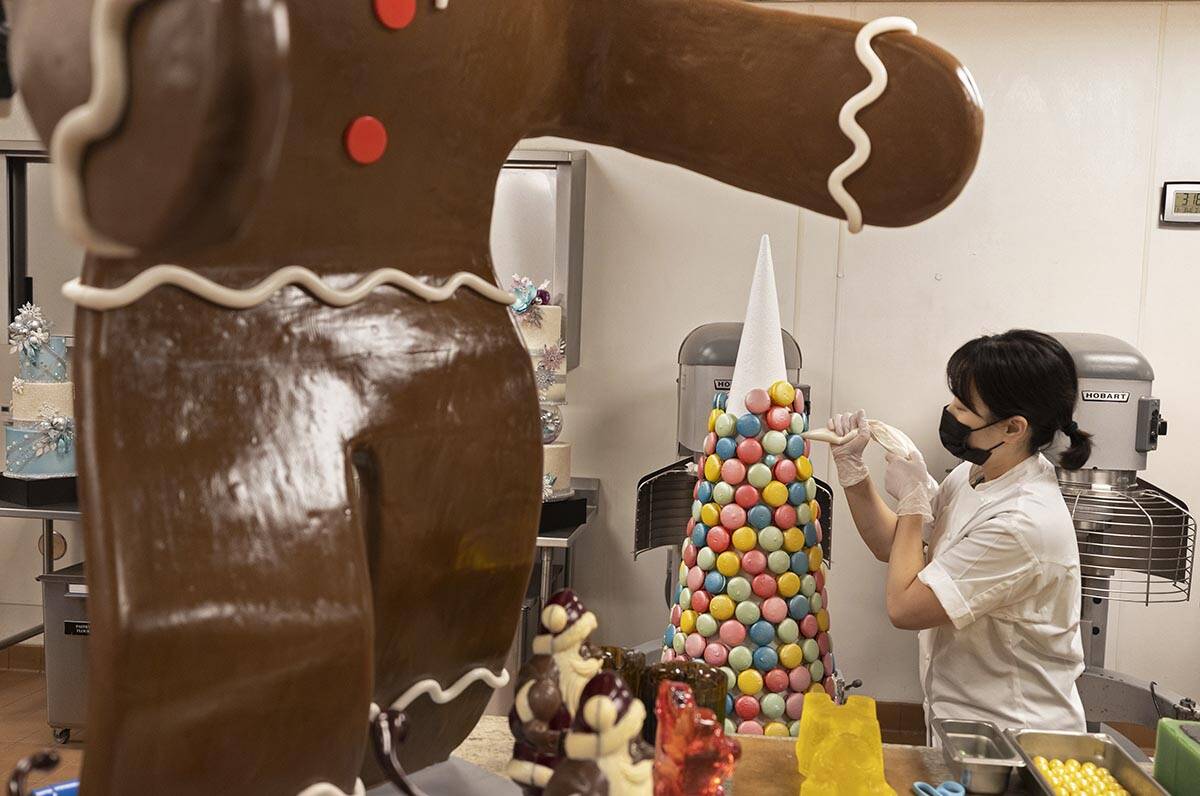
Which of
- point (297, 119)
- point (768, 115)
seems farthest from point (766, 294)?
point (297, 119)

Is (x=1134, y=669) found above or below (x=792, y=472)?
below

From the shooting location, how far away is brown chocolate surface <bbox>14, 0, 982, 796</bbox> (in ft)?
1.54

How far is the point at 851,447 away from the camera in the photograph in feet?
8.17

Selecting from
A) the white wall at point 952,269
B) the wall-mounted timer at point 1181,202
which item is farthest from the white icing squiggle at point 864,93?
the wall-mounted timer at point 1181,202

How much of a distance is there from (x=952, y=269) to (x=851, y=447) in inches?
56.2

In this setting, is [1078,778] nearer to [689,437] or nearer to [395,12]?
[395,12]

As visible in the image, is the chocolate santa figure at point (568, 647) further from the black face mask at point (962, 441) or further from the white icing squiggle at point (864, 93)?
the black face mask at point (962, 441)

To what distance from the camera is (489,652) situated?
817 millimetres

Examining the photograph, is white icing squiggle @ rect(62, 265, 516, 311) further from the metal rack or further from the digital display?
the digital display

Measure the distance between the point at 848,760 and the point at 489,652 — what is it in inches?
24.9

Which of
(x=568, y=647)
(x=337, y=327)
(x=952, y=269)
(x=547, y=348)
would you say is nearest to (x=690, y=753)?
(x=568, y=647)

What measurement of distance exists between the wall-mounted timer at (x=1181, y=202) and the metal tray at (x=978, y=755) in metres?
2.63

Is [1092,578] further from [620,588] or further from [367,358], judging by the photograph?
[367,358]

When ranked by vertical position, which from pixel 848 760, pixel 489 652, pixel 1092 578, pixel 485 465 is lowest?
pixel 1092 578
